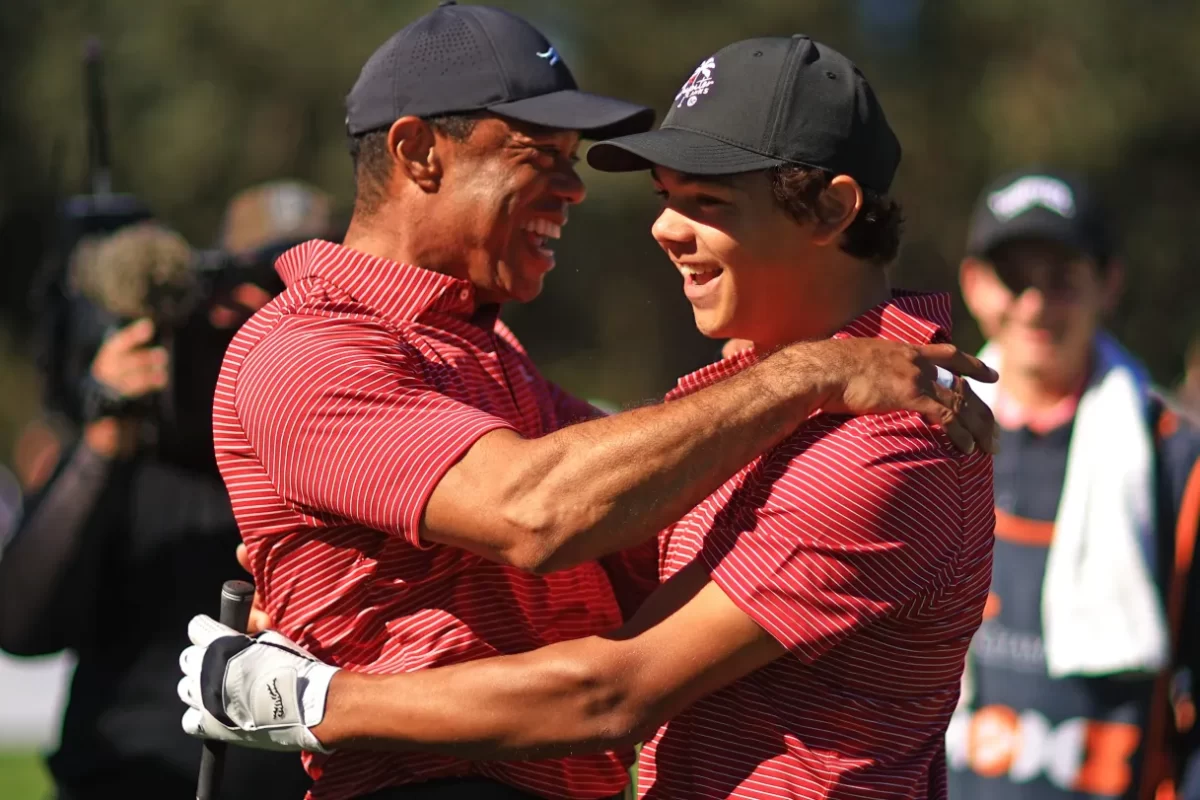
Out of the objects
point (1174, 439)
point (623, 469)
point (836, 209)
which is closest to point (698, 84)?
point (836, 209)

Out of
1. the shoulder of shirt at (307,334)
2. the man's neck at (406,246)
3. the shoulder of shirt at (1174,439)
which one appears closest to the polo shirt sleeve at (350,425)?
the shoulder of shirt at (307,334)

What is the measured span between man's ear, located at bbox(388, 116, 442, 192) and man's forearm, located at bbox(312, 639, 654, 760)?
1071mm

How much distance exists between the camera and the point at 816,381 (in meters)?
2.57

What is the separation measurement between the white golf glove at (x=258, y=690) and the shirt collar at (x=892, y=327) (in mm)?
775

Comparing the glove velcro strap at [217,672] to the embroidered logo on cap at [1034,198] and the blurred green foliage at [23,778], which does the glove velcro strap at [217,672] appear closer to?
the embroidered logo on cap at [1034,198]

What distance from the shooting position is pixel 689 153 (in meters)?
2.75

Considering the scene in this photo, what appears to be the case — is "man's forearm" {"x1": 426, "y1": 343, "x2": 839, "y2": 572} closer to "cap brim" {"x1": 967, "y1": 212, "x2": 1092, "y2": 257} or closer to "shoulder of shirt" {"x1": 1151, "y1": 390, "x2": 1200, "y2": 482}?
"shoulder of shirt" {"x1": 1151, "y1": 390, "x2": 1200, "y2": 482}

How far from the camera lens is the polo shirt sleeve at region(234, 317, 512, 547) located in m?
2.56

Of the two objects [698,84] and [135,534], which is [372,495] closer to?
[698,84]

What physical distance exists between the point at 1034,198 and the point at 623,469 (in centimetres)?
320

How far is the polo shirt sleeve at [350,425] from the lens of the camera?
2.56 metres

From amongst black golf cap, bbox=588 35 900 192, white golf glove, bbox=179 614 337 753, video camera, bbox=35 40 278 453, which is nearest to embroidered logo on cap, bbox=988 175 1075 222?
video camera, bbox=35 40 278 453

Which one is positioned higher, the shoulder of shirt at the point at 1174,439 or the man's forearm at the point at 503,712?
the man's forearm at the point at 503,712

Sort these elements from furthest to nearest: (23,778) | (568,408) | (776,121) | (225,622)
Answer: (23,778)
(568,408)
(225,622)
(776,121)
